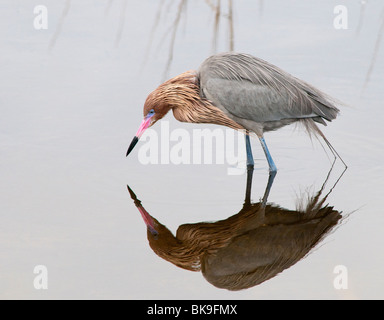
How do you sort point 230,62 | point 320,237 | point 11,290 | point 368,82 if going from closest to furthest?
point 11,290 → point 320,237 → point 230,62 → point 368,82

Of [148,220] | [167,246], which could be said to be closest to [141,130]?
[148,220]

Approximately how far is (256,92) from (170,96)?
2.67 feet

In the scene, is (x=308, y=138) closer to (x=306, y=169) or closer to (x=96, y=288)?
(x=306, y=169)

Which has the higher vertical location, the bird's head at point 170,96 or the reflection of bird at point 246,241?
the bird's head at point 170,96

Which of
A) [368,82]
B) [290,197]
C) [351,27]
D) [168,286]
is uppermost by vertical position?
[351,27]

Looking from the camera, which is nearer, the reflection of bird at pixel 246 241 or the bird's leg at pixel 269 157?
the reflection of bird at pixel 246 241

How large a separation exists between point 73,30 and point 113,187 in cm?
411

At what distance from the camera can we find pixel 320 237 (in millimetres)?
6109

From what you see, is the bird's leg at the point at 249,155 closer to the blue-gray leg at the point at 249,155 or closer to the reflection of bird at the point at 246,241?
the blue-gray leg at the point at 249,155

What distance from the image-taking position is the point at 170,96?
A: 24.3ft

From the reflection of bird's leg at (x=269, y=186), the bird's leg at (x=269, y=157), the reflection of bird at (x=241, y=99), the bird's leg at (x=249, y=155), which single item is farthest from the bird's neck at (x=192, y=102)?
the reflection of bird's leg at (x=269, y=186)

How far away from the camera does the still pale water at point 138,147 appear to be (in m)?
5.58

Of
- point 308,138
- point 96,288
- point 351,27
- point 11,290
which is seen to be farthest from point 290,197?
point 351,27

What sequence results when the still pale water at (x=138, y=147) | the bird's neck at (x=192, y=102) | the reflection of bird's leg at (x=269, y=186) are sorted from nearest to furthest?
the still pale water at (x=138, y=147)
the reflection of bird's leg at (x=269, y=186)
the bird's neck at (x=192, y=102)
